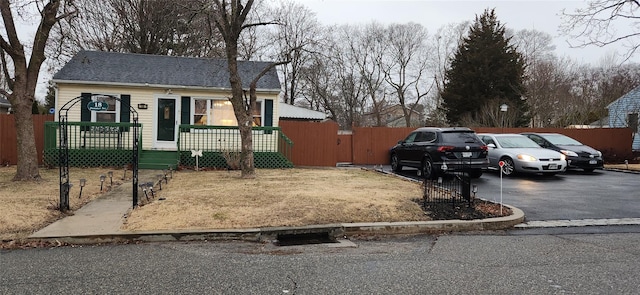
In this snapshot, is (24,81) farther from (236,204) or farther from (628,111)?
(628,111)

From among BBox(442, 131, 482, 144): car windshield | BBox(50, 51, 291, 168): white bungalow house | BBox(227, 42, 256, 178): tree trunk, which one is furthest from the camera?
BBox(50, 51, 291, 168): white bungalow house

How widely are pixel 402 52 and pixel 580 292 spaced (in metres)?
45.1

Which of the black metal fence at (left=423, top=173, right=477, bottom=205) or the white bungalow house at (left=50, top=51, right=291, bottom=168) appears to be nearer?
the black metal fence at (left=423, top=173, right=477, bottom=205)

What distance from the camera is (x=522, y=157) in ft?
44.6

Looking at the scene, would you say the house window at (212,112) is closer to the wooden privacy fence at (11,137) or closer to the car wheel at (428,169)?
the wooden privacy fence at (11,137)

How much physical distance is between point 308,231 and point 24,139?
8.48m

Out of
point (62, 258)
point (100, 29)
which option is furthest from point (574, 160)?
point (100, 29)

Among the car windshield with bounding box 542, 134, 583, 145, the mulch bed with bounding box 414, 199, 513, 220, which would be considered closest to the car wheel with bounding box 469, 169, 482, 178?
the mulch bed with bounding box 414, 199, 513, 220

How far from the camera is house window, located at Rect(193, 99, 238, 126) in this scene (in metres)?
16.8

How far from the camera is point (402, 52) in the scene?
47000mm

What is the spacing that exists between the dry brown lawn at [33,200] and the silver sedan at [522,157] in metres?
11.5

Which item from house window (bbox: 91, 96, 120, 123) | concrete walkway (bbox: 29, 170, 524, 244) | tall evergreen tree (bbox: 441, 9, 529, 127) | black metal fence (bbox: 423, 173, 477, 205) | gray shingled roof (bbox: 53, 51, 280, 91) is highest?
tall evergreen tree (bbox: 441, 9, 529, 127)

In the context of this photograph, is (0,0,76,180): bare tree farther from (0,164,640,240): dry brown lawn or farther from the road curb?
the road curb

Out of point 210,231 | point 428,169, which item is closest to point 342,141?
point 428,169
